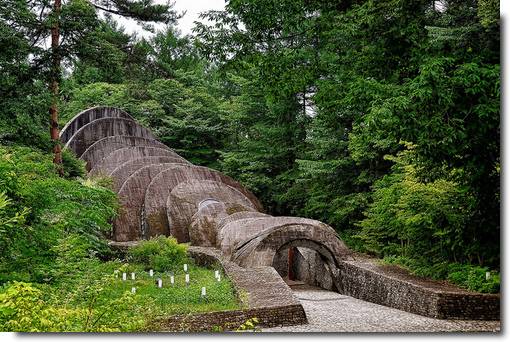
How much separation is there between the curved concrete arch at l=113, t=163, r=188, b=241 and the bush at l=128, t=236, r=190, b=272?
7.97 ft

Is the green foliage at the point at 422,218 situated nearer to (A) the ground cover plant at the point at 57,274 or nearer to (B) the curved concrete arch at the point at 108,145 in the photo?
(A) the ground cover plant at the point at 57,274

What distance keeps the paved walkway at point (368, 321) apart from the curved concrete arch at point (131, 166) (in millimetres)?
7181

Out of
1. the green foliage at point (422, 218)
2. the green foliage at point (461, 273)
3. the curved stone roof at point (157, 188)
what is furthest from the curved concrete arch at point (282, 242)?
the green foliage at point (461, 273)

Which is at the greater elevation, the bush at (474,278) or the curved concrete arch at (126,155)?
the curved concrete arch at (126,155)

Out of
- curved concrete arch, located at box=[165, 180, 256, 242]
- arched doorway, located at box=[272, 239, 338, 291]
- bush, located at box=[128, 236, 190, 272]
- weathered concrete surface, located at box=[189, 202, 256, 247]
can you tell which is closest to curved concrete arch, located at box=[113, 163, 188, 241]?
curved concrete arch, located at box=[165, 180, 256, 242]

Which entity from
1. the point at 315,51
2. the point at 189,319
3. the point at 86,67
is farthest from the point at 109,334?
the point at 86,67

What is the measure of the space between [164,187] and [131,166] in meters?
1.34

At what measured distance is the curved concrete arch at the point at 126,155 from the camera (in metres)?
15.3

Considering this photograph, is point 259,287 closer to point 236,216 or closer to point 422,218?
point 422,218

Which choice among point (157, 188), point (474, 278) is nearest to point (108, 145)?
point (157, 188)

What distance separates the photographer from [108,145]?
52.8 feet

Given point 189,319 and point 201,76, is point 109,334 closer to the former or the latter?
point 189,319

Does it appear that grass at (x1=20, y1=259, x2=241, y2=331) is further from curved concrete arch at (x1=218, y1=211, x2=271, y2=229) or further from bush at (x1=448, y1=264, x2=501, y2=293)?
bush at (x1=448, y1=264, x2=501, y2=293)

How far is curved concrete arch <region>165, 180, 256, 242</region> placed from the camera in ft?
47.6
